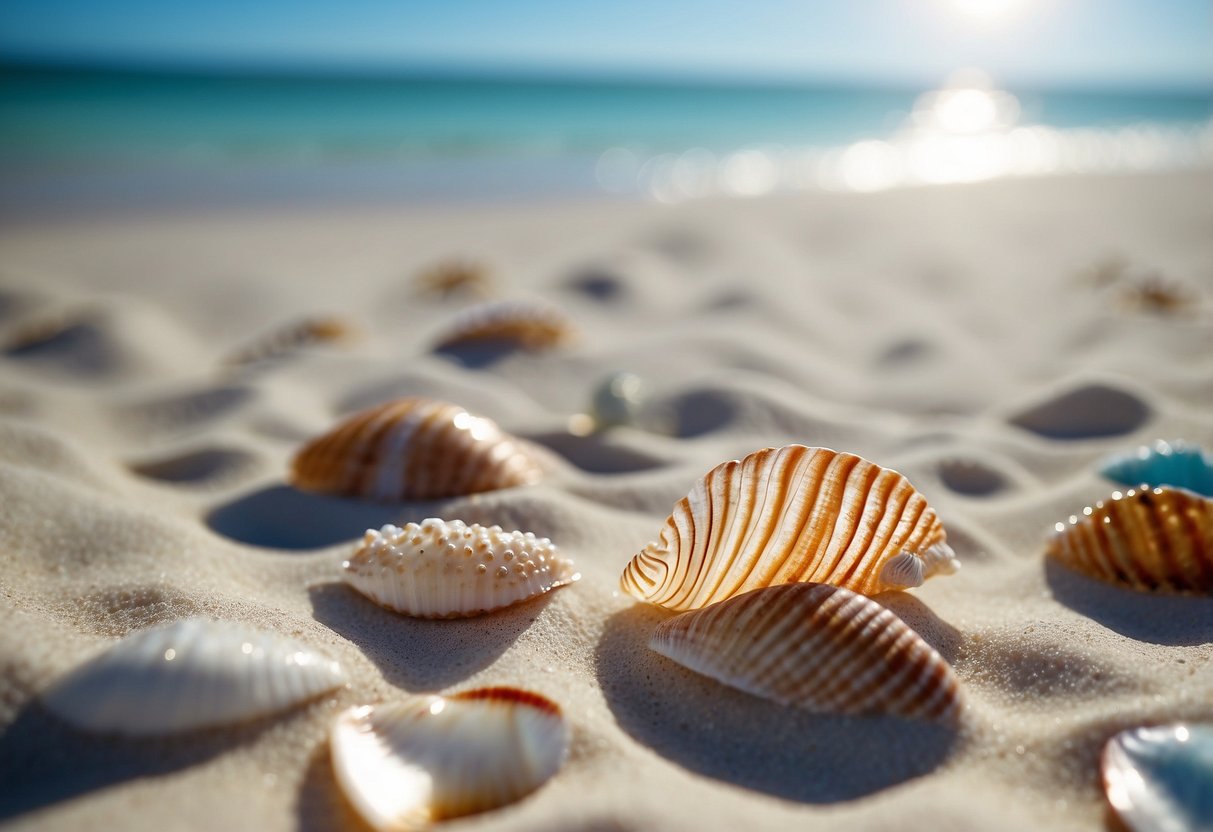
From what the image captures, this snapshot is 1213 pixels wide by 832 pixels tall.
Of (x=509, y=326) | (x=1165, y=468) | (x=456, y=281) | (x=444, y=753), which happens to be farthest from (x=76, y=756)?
(x=456, y=281)

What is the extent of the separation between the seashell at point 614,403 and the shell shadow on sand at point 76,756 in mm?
1632

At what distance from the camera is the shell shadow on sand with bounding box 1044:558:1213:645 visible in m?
1.70

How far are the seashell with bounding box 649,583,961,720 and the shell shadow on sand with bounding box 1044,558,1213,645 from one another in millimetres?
522

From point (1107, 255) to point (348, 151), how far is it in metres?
8.80

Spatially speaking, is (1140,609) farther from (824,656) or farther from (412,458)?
(412,458)

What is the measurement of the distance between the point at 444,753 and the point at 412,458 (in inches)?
43.1

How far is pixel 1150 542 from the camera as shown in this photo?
6.05 ft

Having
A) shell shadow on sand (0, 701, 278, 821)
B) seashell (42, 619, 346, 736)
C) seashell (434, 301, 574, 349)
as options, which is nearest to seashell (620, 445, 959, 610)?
seashell (42, 619, 346, 736)

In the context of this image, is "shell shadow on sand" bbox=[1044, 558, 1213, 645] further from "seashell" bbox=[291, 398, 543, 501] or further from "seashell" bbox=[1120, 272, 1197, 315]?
"seashell" bbox=[1120, 272, 1197, 315]

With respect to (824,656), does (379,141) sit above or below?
below

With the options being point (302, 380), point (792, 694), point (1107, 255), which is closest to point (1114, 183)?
point (1107, 255)

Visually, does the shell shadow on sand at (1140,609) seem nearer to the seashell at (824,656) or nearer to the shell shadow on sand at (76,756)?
the seashell at (824,656)

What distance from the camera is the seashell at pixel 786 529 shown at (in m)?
1.65

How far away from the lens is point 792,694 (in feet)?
4.74
